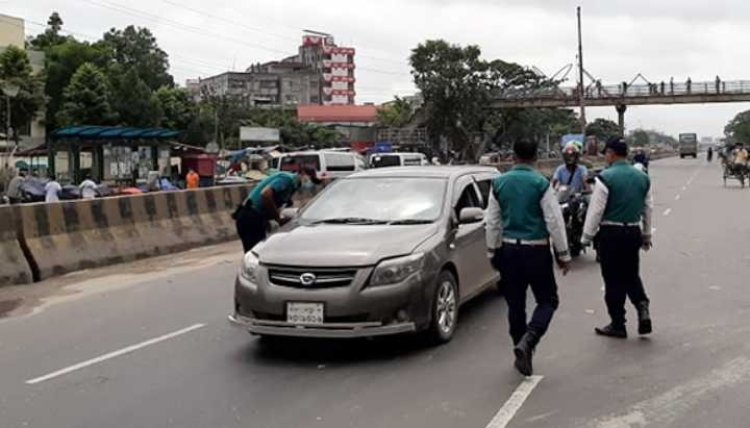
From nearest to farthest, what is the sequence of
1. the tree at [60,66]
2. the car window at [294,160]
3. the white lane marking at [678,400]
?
the white lane marking at [678,400] → the car window at [294,160] → the tree at [60,66]

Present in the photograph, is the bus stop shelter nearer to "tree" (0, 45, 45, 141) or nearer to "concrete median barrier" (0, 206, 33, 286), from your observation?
"concrete median barrier" (0, 206, 33, 286)

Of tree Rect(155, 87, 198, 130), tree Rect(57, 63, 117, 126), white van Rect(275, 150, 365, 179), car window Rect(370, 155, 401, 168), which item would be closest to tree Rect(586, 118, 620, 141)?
tree Rect(155, 87, 198, 130)

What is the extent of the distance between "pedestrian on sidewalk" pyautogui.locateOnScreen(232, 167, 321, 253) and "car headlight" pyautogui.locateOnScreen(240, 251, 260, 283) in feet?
6.27

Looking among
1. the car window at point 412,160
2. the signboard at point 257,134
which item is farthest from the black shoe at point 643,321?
the signboard at point 257,134

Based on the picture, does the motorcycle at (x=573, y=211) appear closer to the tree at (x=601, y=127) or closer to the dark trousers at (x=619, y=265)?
the dark trousers at (x=619, y=265)

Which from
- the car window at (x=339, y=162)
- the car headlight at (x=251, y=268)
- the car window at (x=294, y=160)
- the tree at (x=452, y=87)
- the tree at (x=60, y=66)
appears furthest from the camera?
the tree at (x=452, y=87)

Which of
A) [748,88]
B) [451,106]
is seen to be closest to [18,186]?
[451,106]

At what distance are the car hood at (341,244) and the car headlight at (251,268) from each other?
0.24 ft

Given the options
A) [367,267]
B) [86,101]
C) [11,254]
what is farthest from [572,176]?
[86,101]

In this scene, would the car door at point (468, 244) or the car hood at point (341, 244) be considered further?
the car door at point (468, 244)

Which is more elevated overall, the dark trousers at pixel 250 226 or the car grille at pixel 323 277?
the dark trousers at pixel 250 226

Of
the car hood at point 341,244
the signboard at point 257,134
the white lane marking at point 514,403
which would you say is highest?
the signboard at point 257,134

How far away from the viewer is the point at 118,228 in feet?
45.4

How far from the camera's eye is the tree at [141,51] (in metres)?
93.1
